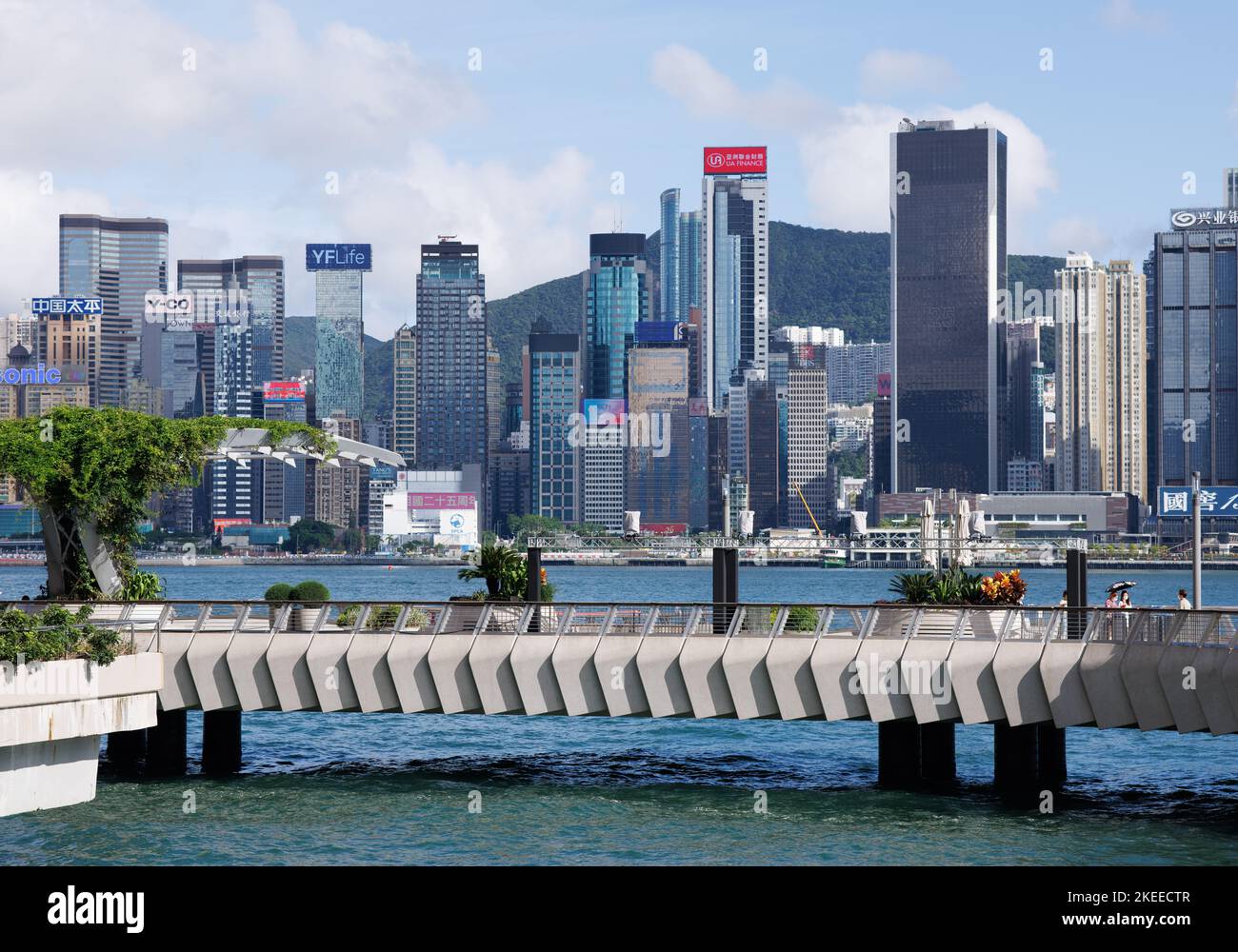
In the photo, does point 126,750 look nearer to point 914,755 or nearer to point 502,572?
point 502,572

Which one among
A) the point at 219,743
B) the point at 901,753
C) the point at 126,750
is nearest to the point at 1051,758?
the point at 901,753

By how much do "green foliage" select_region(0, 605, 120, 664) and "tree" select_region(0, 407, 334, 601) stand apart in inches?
Result: 393

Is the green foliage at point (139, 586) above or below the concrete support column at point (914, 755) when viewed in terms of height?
above

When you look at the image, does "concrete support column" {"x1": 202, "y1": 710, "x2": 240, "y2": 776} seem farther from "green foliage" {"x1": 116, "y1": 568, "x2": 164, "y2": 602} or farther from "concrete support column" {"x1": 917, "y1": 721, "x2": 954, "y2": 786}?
"concrete support column" {"x1": 917, "y1": 721, "x2": 954, "y2": 786}

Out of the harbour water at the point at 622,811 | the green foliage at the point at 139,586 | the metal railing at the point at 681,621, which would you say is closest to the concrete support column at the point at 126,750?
the harbour water at the point at 622,811

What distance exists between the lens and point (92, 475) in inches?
1693

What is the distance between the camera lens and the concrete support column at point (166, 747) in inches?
1523

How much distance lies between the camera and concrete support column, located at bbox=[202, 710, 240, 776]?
39.6 meters

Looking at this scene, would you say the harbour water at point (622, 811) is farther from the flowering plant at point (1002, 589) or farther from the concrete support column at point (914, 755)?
the flowering plant at point (1002, 589)

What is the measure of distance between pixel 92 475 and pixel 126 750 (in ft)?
24.5

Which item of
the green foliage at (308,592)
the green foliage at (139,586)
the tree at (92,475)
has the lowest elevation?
the green foliage at (308,592)

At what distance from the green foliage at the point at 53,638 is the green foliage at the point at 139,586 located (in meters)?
9.91

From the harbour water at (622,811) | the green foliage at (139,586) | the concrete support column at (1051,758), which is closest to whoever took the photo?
the harbour water at (622,811)

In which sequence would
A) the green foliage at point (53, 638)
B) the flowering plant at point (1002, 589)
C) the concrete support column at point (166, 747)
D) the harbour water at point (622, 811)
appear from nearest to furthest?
the harbour water at point (622, 811) → the green foliage at point (53, 638) → the flowering plant at point (1002, 589) → the concrete support column at point (166, 747)
